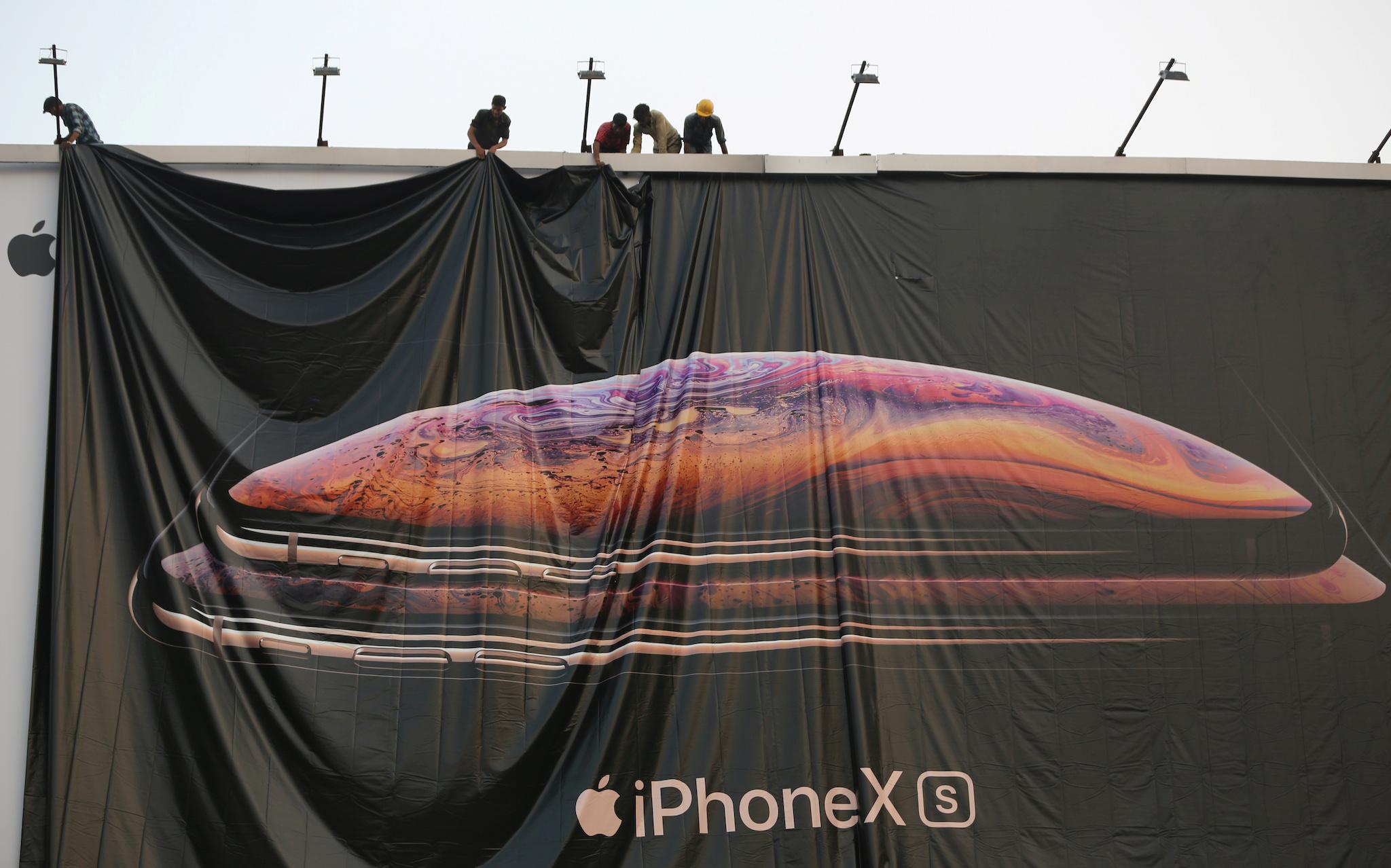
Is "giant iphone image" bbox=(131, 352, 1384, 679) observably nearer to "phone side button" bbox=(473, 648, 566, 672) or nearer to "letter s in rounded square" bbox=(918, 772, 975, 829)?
"phone side button" bbox=(473, 648, 566, 672)

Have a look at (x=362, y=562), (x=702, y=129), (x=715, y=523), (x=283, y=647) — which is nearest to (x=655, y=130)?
(x=702, y=129)

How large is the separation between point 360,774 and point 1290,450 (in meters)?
5.12

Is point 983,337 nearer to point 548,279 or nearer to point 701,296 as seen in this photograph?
point 701,296

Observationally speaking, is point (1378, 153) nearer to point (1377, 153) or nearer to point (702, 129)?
point (1377, 153)

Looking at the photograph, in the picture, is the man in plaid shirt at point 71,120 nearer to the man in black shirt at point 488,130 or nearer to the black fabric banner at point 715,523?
the black fabric banner at point 715,523

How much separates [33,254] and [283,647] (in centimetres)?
249

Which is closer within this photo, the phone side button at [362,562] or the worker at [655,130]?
the phone side button at [362,562]

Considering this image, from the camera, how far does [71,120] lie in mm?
6223

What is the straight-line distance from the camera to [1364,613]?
6062mm

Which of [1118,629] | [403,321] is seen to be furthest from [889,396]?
[403,321]

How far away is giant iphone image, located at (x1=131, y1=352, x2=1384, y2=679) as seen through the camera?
570cm

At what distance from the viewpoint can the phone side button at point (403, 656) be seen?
222 inches

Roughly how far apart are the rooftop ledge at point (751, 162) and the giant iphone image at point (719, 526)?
3.68 ft

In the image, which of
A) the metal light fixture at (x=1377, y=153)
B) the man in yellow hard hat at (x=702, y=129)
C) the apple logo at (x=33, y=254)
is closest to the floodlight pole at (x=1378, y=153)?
the metal light fixture at (x=1377, y=153)
